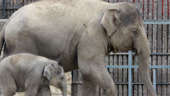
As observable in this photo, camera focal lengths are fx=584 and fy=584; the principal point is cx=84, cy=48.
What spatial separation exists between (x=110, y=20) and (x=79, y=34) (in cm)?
49

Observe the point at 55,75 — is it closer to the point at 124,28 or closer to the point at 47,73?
the point at 47,73

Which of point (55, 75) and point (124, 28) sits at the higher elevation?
point (124, 28)

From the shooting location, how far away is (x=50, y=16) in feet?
28.1

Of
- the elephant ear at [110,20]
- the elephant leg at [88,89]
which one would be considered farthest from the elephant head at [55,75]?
the elephant leg at [88,89]

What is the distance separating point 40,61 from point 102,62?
107 centimetres

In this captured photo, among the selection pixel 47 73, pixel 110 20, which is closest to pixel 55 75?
pixel 47 73

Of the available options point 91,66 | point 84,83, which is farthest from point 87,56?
point 84,83

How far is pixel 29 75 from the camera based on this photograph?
7824 mm

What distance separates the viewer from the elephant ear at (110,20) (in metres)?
8.41

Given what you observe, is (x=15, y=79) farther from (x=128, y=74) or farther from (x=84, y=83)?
(x=128, y=74)

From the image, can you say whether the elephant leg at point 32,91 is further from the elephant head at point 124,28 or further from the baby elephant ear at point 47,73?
the elephant head at point 124,28

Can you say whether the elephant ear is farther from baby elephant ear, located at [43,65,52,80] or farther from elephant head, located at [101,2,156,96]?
baby elephant ear, located at [43,65,52,80]

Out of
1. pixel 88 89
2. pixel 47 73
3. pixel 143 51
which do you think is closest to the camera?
pixel 47 73

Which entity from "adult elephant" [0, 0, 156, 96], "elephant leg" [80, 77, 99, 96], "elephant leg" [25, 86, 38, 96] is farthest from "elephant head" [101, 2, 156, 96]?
"elephant leg" [25, 86, 38, 96]
